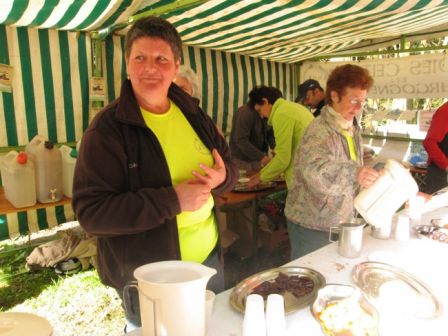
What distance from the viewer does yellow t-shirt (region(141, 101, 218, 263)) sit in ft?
4.75

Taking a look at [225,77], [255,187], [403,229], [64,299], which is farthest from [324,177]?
[225,77]

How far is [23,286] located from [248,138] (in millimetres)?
2923

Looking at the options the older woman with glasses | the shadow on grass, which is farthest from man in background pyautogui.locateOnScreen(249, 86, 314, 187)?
the shadow on grass

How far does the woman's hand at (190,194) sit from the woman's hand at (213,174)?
0.05m

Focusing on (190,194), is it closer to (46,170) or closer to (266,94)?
(46,170)

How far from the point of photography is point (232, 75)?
5.27 metres

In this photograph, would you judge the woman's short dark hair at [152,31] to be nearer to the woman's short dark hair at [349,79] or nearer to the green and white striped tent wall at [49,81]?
the woman's short dark hair at [349,79]

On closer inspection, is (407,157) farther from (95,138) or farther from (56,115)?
(95,138)

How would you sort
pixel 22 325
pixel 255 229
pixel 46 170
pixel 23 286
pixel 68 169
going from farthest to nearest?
pixel 255 229
pixel 23 286
pixel 68 169
pixel 46 170
pixel 22 325

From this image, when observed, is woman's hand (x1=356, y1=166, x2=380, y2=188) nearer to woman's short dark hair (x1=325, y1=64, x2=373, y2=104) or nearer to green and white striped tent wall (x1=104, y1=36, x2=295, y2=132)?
woman's short dark hair (x1=325, y1=64, x2=373, y2=104)

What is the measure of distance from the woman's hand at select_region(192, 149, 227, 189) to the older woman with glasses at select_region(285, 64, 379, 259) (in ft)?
2.20

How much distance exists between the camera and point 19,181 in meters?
2.94

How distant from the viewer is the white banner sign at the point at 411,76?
4.76 meters

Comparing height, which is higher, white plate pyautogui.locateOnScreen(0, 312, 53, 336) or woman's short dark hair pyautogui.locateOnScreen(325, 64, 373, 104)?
woman's short dark hair pyautogui.locateOnScreen(325, 64, 373, 104)
